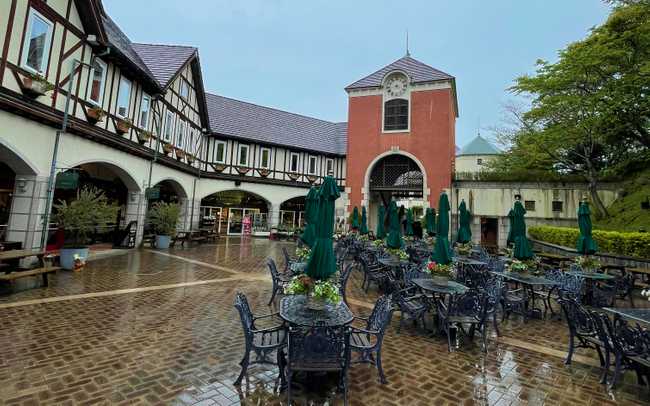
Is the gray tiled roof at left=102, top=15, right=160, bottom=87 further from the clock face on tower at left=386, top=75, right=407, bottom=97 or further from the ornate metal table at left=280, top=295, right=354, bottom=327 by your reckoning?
the clock face on tower at left=386, top=75, right=407, bottom=97

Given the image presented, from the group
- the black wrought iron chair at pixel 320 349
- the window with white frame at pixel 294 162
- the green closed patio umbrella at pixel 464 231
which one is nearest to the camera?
the black wrought iron chair at pixel 320 349

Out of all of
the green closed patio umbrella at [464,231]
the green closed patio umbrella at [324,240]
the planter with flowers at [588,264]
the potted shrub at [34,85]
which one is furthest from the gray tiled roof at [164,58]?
the planter with flowers at [588,264]

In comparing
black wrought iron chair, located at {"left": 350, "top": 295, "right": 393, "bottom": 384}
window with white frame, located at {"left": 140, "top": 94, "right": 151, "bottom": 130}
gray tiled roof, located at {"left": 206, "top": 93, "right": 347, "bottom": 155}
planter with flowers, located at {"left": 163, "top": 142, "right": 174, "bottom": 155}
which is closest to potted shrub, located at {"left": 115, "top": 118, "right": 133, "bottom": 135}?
window with white frame, located at {"left": 140, "top": 94, "right": 151, "bottom": 130}

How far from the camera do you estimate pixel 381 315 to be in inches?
159

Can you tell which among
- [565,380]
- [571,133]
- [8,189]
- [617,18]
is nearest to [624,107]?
[571,133]

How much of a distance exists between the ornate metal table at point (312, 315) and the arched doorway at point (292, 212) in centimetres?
2024

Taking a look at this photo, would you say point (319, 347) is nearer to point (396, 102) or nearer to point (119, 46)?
point (119, 46)

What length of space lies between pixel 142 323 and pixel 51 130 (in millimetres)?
7297

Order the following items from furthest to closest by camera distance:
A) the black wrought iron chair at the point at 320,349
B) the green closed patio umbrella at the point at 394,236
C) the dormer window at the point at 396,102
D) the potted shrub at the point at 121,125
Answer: the dormer window at the point at 396,102 → the potted shrub at the point at 121,125 → the green closed patio umbrella at the point at 394,236 → the black wrought iron chair at the point at 320,349

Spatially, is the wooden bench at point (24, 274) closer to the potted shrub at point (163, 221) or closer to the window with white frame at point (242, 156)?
the potted shrub at point (163, 221)

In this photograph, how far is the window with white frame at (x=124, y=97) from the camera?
11648mm

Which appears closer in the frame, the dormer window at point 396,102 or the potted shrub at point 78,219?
the potted shrub at point 78,219

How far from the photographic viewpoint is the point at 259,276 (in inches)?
375

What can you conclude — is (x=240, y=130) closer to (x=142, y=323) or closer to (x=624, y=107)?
(x=142, y=323)
